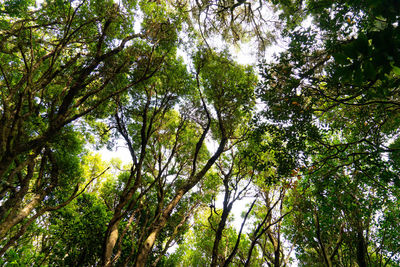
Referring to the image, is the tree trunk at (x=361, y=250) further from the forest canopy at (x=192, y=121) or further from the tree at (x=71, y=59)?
the tree at (x=71, y=59)

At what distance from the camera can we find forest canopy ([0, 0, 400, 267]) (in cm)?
449

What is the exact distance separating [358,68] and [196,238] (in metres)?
20.7

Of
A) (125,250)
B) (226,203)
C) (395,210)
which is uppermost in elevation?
(395,210)

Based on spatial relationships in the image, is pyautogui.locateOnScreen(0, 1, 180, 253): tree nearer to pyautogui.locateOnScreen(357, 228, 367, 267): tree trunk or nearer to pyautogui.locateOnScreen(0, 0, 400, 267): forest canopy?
pyautogui.locateOnScreen(0, 0, 400, 267): forest canopy

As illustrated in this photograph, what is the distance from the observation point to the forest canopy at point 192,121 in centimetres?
449

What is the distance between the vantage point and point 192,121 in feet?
35.8

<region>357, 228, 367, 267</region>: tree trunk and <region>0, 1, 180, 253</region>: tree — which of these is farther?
<region>357, 228, 367, 267</region>: tree trunk

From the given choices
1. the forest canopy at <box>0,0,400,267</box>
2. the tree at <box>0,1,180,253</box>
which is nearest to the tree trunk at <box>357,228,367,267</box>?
the forest canopy at <box>0,0,400,267</box>

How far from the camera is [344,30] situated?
4281 mm

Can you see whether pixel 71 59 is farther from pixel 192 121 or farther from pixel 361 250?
pixel 361 250

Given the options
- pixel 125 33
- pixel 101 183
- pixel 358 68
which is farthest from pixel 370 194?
pixel 101 183

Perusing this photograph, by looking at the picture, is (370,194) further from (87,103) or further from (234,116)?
(87,103)

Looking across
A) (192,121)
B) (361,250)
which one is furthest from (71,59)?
(361,250)

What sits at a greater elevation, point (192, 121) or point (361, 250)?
point (192, 121)
